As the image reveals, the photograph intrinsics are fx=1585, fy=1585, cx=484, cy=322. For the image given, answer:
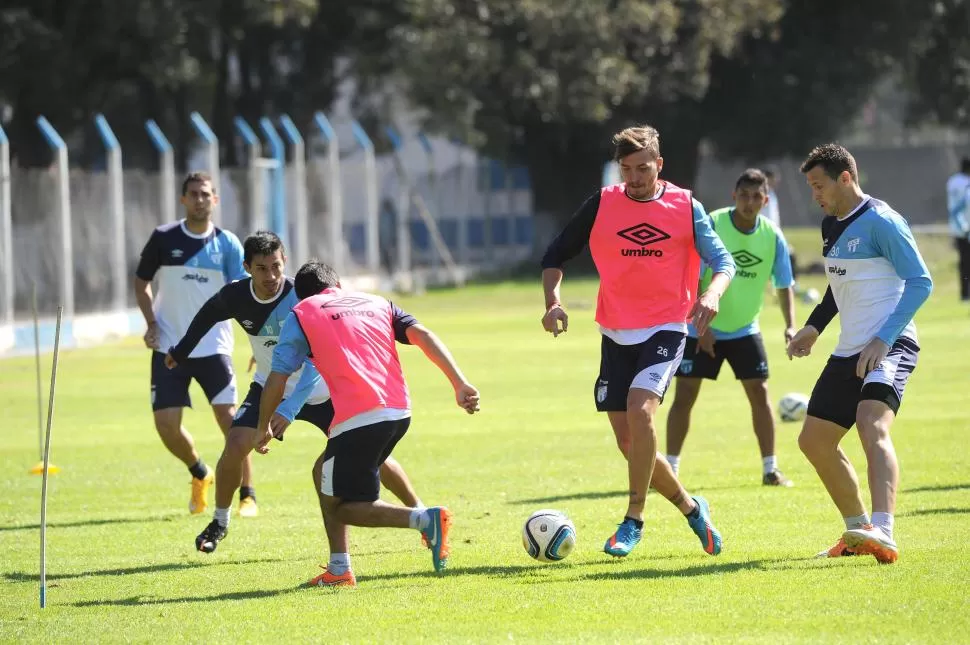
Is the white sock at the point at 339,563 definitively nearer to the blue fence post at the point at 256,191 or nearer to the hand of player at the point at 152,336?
the hand of player at the point at 152,336

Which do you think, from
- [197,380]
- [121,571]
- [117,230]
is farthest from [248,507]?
[117,230]

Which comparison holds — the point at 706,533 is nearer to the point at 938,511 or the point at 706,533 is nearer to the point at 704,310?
the point at 704,310

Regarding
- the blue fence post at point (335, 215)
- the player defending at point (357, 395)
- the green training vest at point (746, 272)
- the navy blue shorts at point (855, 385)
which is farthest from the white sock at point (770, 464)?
the blue fence post at point (335, 215)

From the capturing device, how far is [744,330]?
11773 millimetres

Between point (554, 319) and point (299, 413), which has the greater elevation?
point (554, 319)

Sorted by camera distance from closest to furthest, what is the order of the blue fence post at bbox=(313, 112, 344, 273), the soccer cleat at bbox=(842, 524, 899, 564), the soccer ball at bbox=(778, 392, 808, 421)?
1. the soccer cleat at bbox=(842, 524, 899, 564)
2. the soccer ball at bbox=(778, 392, 808, 421)
3. the blue fence post at bbox=(313, 112, 344, 273)

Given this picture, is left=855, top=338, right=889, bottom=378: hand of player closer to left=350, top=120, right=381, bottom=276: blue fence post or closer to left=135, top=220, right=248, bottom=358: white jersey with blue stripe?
left=135, top=220, right=248, bottom=358: white jersey with blue stripe

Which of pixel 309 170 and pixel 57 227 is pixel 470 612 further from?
pixel 309 170

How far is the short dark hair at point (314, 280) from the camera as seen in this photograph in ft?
27.6

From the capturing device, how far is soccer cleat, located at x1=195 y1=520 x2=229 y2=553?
30.8 ft

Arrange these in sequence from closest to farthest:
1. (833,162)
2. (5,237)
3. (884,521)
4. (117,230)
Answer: (884,521)
(833,162)
(5,237)
(117,230)

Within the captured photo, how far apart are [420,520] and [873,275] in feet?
8.74

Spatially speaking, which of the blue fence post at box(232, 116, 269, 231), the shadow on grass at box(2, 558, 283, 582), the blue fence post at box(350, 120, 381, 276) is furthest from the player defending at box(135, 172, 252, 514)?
the blue fence post at box(350, 120, 381, 276)

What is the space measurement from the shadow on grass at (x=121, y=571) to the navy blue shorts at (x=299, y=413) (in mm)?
849
